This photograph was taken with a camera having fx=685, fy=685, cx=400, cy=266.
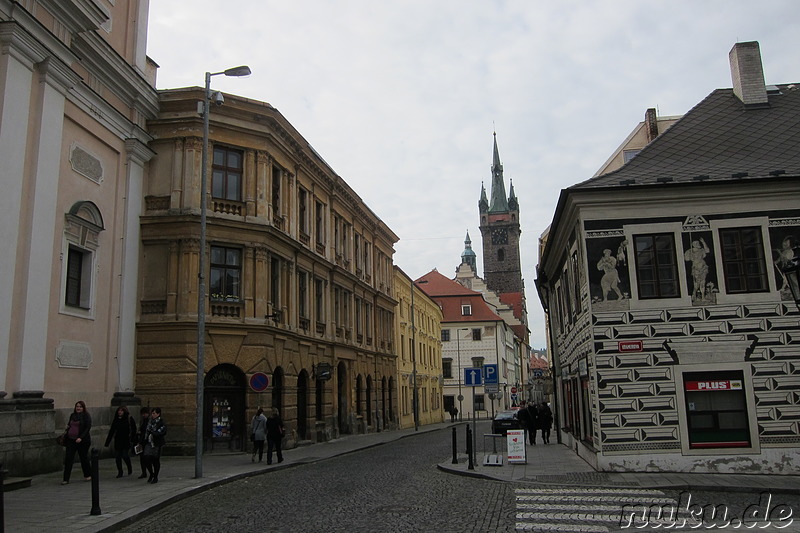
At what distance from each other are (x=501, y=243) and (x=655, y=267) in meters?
111

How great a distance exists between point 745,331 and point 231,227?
16465 mm

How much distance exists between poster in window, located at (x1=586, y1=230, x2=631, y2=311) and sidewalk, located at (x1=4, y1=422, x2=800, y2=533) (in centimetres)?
413

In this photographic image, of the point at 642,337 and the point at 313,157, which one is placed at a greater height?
the point at 313,157

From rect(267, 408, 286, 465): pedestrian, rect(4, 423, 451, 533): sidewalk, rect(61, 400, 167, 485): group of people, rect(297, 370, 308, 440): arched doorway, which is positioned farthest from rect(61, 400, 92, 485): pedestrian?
rect(297, 370, 308, 440): arched doorway

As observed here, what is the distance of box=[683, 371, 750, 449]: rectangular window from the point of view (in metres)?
16.2

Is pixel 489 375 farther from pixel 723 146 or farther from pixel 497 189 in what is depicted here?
pixel 497 189

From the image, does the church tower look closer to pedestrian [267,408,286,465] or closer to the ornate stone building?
the ornate stone building

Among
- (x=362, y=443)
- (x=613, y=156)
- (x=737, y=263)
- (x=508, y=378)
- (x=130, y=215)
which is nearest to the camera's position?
(x=737, y=263)

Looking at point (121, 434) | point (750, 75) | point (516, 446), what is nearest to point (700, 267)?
point (516, 446)

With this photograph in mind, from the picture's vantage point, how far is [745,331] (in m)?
16.6

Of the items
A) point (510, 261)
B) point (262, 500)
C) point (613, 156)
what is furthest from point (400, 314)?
point (510, 261)

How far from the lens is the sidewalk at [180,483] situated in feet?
35.4

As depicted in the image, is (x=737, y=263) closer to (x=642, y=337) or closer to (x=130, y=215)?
(x=642, y=337)

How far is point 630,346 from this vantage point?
54.8 ft
